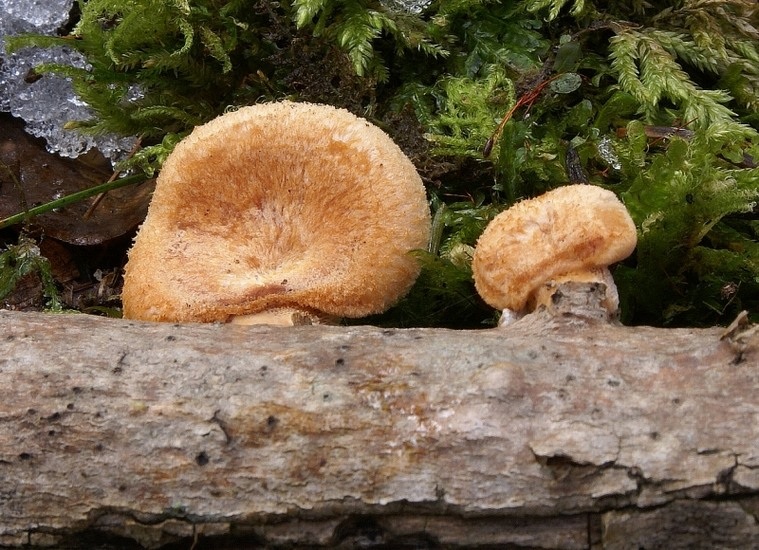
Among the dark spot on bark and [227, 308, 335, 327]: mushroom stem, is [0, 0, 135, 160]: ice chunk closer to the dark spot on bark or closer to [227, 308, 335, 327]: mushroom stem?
[227, 308, 335, 327]: mushroom stem

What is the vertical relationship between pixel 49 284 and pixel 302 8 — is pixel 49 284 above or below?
below

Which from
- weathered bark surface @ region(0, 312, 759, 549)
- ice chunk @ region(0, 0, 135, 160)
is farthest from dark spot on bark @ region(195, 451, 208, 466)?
ice chunk @ region(0, 0, 135, 160)

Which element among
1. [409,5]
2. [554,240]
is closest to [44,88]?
[409,5]

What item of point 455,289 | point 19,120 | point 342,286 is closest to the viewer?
point 342,286

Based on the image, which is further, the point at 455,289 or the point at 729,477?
the point at 455,289

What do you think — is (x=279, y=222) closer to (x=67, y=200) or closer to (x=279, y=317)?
(x=279, y=317)

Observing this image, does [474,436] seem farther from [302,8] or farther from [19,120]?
[19,120]

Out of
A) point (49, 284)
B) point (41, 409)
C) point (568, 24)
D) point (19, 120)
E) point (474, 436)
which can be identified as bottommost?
point (49, 284)

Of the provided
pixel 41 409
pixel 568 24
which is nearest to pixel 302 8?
pixel 568 24
